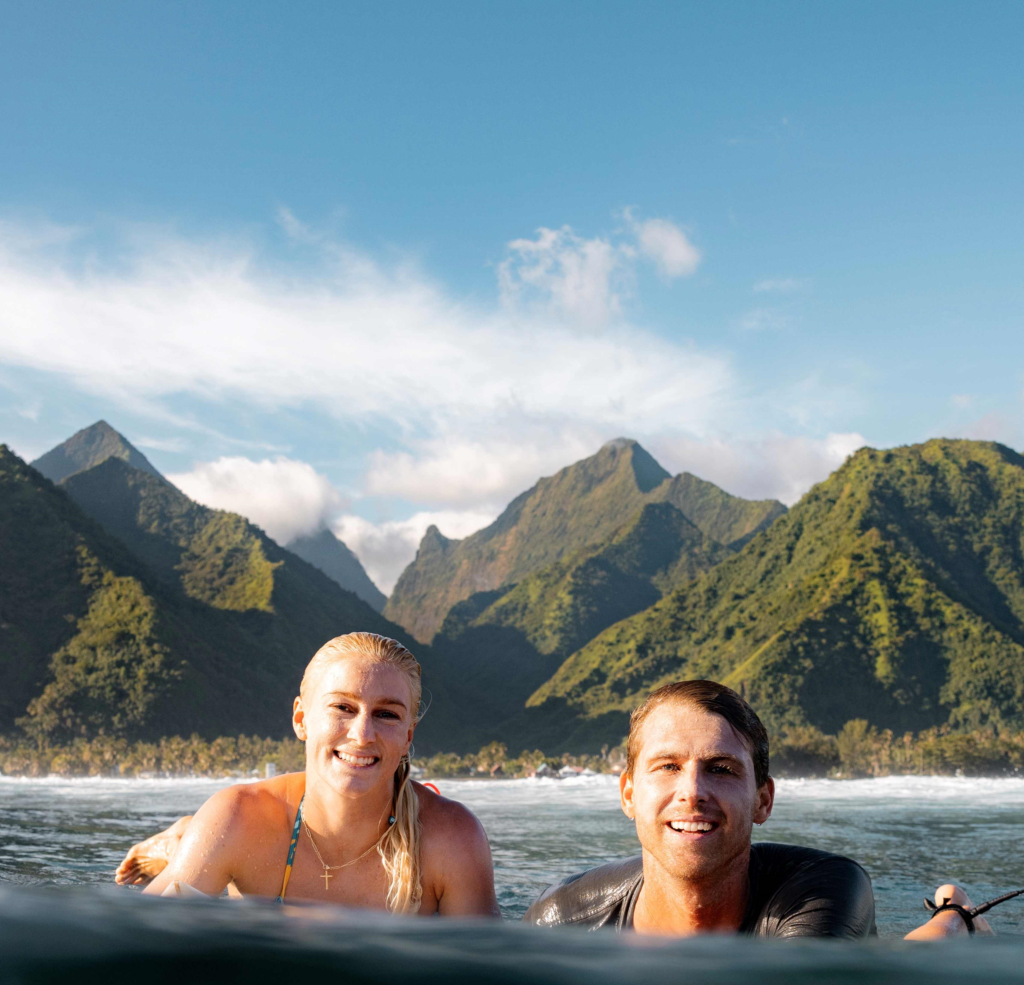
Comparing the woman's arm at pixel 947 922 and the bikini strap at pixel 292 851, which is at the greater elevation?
the woman's arm at pixel 947 922

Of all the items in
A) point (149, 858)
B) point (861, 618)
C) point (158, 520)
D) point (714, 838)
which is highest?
point (158, 520)

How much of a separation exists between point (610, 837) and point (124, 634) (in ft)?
234

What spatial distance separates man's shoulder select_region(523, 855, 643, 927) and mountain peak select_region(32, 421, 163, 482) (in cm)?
20017

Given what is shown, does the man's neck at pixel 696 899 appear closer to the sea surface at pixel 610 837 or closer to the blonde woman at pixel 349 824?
the blonde woman at pixel 349 824

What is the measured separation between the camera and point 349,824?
3.34 meters

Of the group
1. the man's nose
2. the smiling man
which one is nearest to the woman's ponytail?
the smiling man

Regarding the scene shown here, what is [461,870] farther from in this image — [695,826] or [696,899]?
[695,826]

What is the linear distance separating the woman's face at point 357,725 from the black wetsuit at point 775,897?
0.70 metres

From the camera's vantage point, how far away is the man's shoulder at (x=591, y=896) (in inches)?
106

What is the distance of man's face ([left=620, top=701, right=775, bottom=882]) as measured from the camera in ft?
7.44

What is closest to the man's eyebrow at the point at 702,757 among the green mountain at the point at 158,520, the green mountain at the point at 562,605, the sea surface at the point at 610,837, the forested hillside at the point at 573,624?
the sea surface at the point at 610,837

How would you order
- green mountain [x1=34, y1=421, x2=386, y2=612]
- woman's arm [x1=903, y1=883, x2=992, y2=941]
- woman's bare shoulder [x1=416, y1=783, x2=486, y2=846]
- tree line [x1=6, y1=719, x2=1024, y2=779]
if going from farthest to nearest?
green mountain [x1=34, y1=421, x2=386, y2=612] → tree line [x1=6, y1=719, x2=1024, y2=779] → woman's bare shoulder [x1=416, y1=783, x2=486, y2=846] → woman's arm [x1=903, y1=883, x2=992, y2=941]

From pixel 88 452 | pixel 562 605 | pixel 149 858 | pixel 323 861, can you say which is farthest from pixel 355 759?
pixel 88 452

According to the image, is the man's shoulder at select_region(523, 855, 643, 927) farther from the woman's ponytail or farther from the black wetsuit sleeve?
the woman's ponytail
